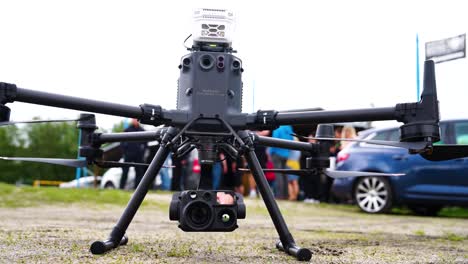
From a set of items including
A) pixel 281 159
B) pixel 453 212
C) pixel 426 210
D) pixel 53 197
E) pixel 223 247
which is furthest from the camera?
pixel 281 159

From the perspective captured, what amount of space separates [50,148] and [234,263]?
242 ft

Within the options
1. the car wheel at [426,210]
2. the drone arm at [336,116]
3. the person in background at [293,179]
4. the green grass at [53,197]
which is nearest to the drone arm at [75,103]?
the drone arm at [336,116]

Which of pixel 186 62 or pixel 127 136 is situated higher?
pixel 186 62

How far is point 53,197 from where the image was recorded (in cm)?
970

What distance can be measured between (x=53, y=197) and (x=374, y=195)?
5487 mm

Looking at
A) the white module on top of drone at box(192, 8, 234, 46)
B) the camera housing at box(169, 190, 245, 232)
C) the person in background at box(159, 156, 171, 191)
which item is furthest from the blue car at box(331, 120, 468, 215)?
the camera housing at box(169, 190, 245, 232)

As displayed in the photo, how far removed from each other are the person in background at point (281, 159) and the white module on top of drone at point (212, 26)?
698 cm

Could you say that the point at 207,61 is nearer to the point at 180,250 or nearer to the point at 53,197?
the point at 180,250

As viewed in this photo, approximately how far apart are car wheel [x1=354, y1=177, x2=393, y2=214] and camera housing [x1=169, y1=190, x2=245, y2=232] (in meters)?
7.22

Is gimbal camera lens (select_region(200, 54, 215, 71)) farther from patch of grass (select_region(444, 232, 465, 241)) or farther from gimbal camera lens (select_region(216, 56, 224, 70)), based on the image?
patch of grass (select_region(444, 232, 465, 241))

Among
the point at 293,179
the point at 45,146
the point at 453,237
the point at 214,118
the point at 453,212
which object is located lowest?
the point at 453,212

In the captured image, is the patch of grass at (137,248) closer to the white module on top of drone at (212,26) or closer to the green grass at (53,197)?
the white module on top of drone at (212,26)

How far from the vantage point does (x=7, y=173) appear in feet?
243

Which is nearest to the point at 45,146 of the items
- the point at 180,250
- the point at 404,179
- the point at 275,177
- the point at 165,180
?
the point at 165,180
